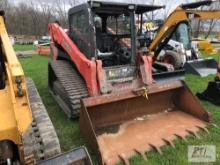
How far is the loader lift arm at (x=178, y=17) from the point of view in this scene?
5.48m

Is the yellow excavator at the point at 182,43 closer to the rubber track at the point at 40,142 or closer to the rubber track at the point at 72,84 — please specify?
the rubber track at the point at 72,84

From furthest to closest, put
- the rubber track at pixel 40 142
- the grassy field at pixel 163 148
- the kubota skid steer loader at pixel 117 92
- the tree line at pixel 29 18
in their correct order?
the tree line at pixel 29 18
the kubota skid steer loader at pixel 117 92
the grassy field at pixel 163 148
the rubber track at pixel 40 142

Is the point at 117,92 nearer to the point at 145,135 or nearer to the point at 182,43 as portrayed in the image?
the point at 145,135

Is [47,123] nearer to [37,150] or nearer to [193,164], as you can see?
[37,150]

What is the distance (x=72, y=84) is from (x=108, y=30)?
1520 millimetres

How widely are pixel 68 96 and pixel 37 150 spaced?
6.84 ft

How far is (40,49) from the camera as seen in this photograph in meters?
18.5

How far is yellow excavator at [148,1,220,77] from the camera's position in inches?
226

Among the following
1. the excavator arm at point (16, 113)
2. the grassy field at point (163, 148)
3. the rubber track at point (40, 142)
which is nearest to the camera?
the excavator arm at point (16, 113)

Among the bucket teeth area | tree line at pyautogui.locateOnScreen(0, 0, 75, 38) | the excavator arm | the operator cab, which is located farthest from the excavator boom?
tree line at pyautogui.locateOnScreen(0, 0, 75, 38)

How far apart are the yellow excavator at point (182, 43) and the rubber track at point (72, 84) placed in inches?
98.5

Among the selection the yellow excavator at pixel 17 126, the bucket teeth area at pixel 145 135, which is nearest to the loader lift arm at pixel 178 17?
the bucket teeth area at pixel 145 135

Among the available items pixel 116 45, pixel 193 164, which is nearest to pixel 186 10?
pixel 116 45

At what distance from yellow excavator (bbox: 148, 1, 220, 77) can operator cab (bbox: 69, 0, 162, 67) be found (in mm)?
690
